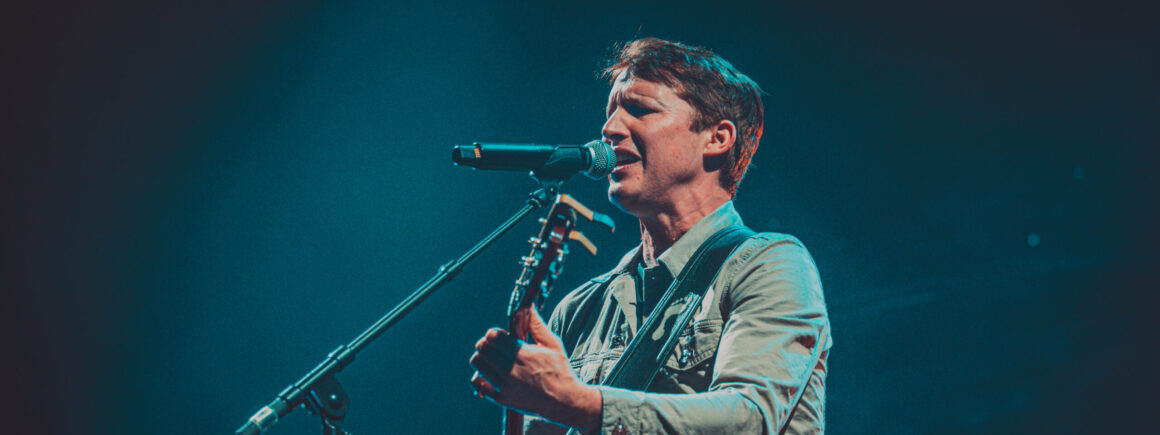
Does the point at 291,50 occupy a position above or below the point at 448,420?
above

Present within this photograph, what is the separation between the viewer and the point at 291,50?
3.75 metres

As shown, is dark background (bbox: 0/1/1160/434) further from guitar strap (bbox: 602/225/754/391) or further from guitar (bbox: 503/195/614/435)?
guitar (bbox: 503/195/614/435)

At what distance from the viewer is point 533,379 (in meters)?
1.45

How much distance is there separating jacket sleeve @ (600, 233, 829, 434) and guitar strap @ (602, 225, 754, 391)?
0.06 m

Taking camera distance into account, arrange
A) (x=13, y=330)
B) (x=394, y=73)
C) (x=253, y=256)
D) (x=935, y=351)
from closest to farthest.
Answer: (x=935, y=351)
(x=13, y=330)
(x=253, y=256)
(x=394, y=73)

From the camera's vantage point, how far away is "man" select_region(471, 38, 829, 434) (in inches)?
59.7

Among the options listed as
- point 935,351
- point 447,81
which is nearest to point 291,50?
point 447,81

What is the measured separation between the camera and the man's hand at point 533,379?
1451 mm

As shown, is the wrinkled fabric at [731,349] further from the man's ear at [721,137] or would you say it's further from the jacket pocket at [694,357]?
the man's ear at [721,137]

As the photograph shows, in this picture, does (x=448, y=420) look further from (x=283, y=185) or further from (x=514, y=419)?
(x=514, y=419)

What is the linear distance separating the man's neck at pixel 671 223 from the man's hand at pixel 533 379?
92 cm

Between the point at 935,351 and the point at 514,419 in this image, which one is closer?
the point at 514,419

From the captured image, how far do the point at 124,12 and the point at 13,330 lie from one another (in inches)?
58.9

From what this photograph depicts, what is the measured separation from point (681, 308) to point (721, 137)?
0.74 m
